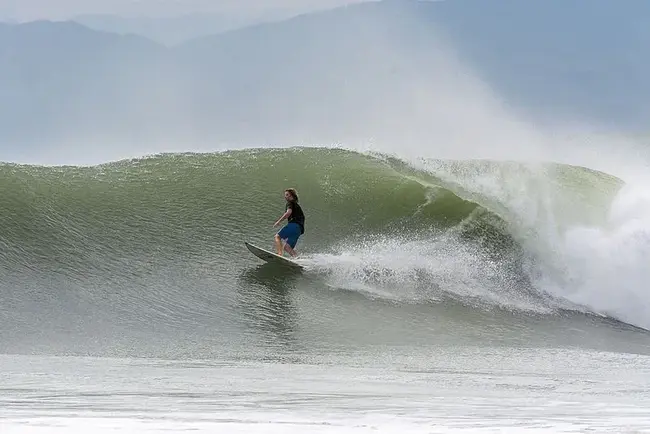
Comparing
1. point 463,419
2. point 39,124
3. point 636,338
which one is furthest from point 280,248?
point 39,124

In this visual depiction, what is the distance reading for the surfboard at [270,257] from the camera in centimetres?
1058

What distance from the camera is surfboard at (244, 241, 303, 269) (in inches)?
416

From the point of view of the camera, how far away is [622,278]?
1090cm

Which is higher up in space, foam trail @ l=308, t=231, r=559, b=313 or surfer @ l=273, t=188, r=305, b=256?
surfer @ l=273, t=188, r=305, b=256

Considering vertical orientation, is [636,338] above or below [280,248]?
below

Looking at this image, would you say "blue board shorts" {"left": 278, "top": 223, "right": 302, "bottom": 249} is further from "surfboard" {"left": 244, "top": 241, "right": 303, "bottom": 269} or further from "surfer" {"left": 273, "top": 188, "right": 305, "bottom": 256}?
"surfboard" {"left": 244, "top": 241, "right": 303, "bottom": 269}

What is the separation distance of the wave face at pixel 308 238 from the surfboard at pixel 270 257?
12cm

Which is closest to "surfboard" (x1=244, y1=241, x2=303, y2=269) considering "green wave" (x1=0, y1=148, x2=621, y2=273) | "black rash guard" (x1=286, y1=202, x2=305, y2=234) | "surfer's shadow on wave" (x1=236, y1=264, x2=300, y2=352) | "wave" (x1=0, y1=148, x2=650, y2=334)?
"surfer's shadow on wave" (x1=236, y1=264, x2=300, y2=352)

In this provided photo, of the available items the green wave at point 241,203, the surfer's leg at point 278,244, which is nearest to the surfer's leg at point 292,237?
the surfer's leg at point 278,244

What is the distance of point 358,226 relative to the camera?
1224cm

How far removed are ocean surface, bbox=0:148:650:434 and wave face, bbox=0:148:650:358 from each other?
4 centimetres

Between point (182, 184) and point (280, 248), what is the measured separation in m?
3.10

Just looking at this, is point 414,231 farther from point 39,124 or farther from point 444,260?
point 39,124

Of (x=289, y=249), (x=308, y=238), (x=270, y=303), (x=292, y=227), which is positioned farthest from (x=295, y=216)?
(x=270, y=303)
